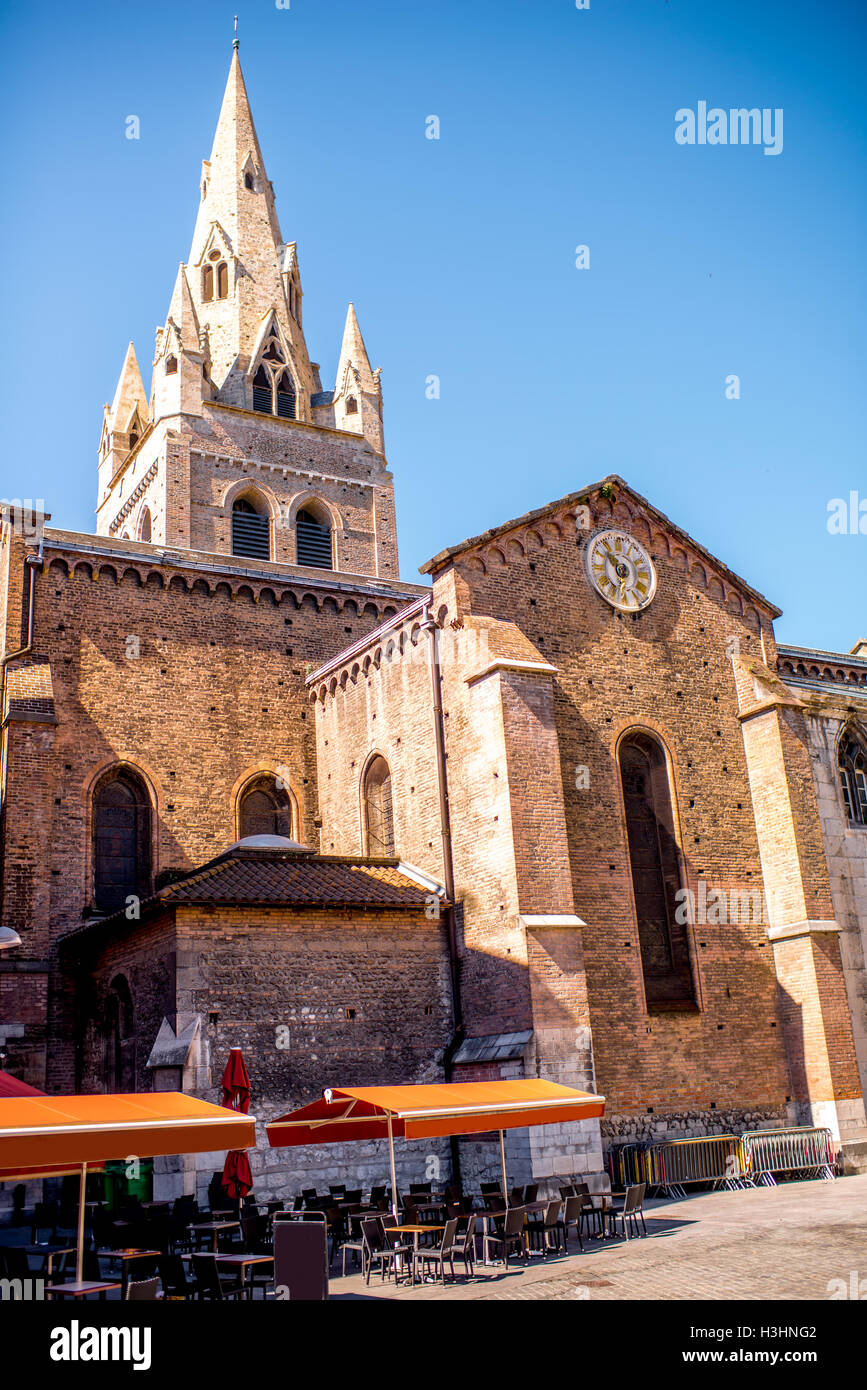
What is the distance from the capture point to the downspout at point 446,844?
64.1 feet

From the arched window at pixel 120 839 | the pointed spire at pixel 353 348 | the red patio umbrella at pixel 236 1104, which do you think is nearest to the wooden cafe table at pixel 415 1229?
the red patio umbrella at pixel 236 1104

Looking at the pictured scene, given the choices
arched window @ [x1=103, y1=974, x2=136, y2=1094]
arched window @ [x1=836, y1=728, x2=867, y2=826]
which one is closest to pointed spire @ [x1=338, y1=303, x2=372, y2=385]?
arched window @ [x1=836, y1=728, x2=867, y2=826]

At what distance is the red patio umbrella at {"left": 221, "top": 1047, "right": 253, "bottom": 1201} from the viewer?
14.6m

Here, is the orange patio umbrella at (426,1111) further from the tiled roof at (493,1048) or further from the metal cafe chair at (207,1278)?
the tiled roof at (493,1048)

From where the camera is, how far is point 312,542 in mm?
37562

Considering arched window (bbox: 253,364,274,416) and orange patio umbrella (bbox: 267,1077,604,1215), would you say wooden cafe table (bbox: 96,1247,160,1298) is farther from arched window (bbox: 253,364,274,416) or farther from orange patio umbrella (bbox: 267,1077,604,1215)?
arched window (bbox: 253,364,274,416)

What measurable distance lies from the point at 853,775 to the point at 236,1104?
15.5 metres

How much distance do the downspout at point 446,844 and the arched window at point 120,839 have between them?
21.8 ft

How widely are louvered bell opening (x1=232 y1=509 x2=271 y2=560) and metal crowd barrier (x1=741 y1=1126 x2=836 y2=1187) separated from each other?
892 inches

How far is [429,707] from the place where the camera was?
846 inches

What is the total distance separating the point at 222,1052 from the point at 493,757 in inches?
251


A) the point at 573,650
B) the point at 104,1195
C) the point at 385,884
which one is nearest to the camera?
the point at 104,1195

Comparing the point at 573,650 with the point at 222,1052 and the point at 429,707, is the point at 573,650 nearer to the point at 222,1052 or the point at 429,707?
the point at 429,707
